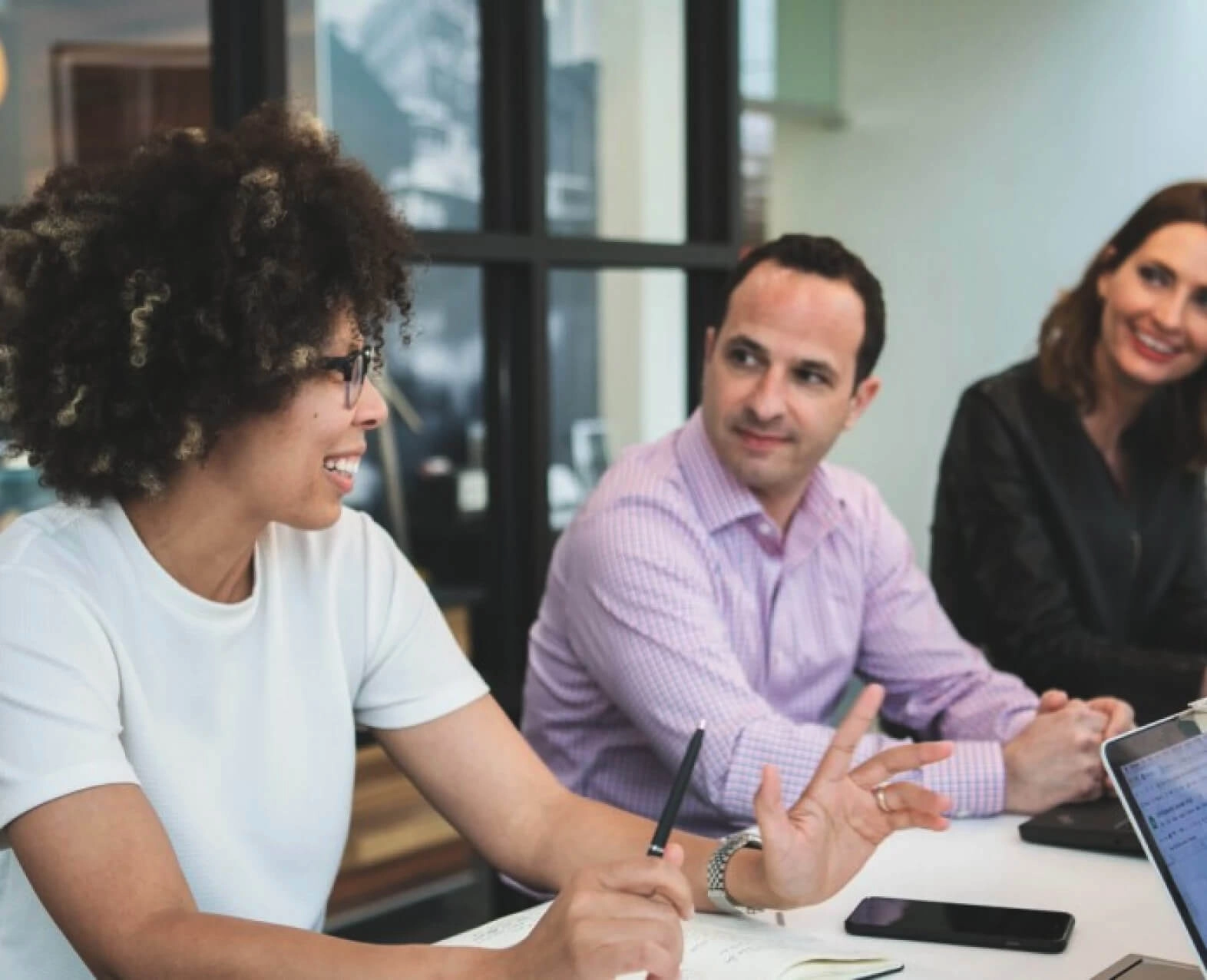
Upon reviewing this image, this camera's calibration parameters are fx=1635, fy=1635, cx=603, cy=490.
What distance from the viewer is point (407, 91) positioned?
354 cm

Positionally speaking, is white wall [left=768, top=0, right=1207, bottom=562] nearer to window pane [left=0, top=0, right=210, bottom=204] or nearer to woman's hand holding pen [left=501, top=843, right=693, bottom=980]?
window pane [left=0, top=0, right=210, bottom=204]

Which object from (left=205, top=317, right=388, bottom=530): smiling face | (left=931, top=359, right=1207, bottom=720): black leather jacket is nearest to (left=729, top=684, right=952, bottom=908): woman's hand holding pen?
(left=205, top=317, right=388, bottom=530): smiling face

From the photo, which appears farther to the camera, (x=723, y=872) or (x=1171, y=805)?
(x=723, y=872)

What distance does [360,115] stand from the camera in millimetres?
3639

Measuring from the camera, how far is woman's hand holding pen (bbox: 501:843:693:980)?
1.25m

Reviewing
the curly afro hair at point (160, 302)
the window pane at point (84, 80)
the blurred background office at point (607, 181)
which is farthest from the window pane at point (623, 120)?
the curly afro hair at point (160, 302)

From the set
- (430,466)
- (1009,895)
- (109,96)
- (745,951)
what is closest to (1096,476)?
(1009,895)

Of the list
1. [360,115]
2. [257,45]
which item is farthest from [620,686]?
[360,115]

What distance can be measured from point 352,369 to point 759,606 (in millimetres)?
888

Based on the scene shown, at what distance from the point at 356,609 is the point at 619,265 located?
1.40 metres

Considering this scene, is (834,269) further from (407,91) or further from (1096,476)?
(407,91)

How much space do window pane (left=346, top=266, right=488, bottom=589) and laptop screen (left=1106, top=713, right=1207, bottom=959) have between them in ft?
9.43

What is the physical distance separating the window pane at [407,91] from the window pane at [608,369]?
311mm

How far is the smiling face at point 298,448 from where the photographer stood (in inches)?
61.4
